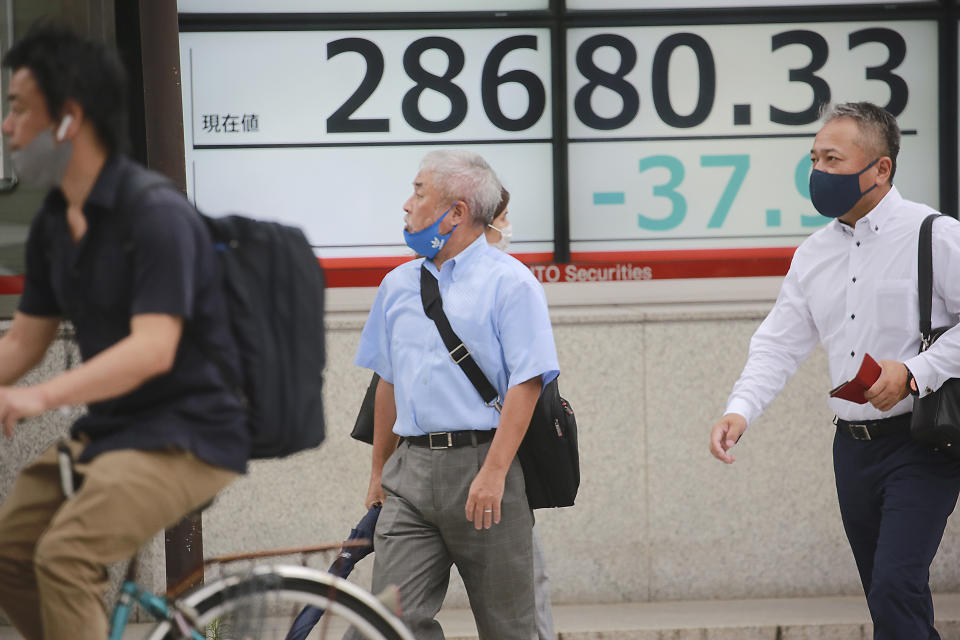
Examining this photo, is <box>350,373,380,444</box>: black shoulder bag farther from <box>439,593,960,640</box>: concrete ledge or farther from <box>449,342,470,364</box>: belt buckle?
<box>439,593,960,640</box>: concrete ledge

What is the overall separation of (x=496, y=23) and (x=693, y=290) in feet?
5.82

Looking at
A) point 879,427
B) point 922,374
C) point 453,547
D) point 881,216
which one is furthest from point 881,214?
point 453,547

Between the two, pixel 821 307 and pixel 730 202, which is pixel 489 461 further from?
pixel 730 202

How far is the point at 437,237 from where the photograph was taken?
413 cm

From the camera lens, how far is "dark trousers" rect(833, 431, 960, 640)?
12.6ft

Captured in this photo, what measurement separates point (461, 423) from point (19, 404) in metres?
1.72

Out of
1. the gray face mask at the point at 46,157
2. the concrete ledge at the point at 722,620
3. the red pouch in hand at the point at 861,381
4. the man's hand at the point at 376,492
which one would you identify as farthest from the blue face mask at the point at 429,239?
the concrete ledge at the point at 722,620

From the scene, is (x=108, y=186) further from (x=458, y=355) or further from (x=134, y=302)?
(x=458, y=355)

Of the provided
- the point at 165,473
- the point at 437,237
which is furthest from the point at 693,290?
the point at 165,473

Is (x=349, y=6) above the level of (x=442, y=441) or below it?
above

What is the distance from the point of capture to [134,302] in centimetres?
260

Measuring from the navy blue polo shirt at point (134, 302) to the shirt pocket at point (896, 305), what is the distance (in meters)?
2.21

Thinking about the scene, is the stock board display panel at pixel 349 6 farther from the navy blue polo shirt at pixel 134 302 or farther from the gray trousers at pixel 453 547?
the navy blue polo shirt at pixel 134 302

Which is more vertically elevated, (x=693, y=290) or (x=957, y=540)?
(x=693, y=290)
